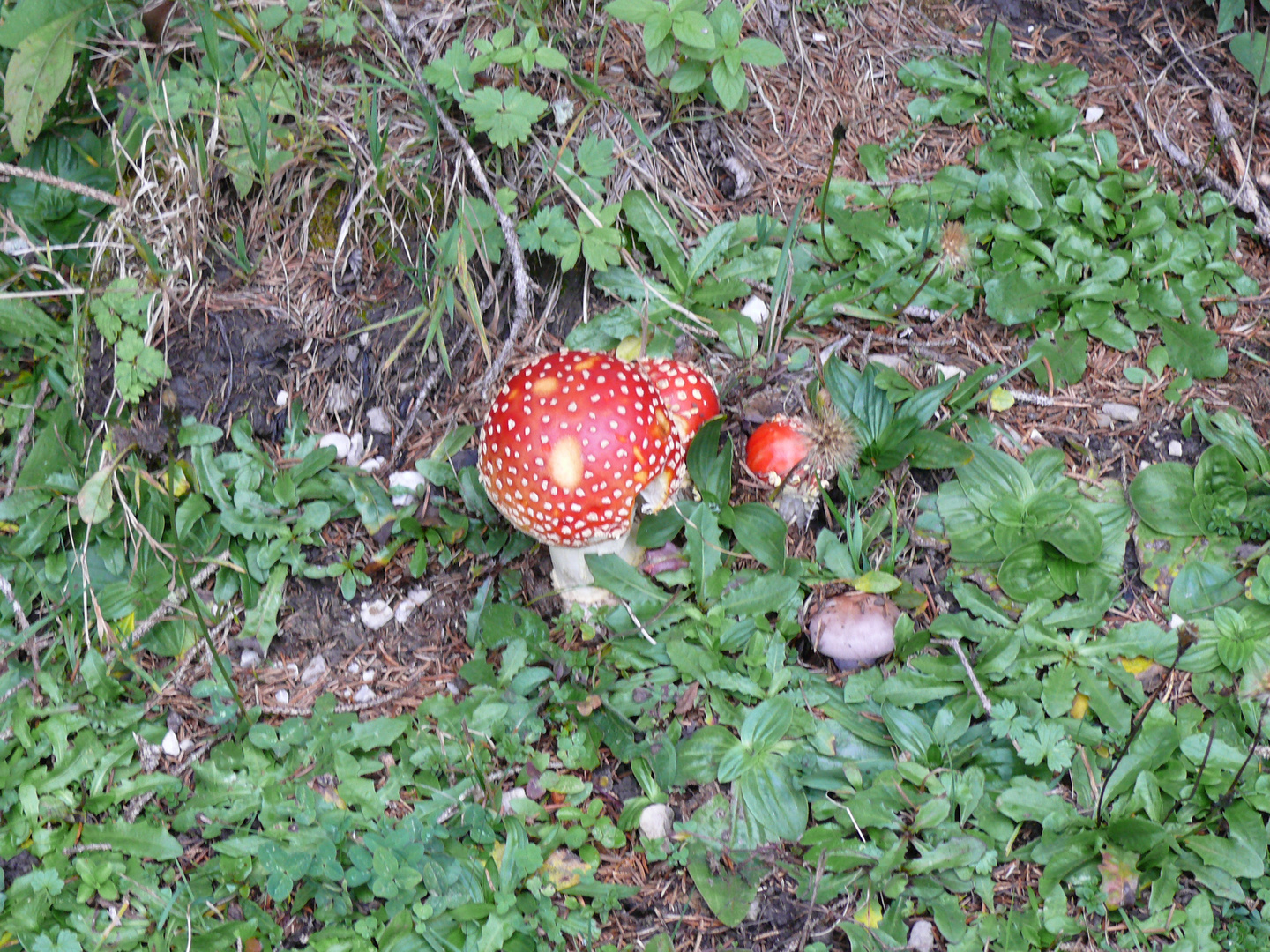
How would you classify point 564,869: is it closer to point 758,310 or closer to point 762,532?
point 762,532

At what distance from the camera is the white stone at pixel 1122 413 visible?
10.8 feet

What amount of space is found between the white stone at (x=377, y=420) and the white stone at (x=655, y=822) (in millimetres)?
1728

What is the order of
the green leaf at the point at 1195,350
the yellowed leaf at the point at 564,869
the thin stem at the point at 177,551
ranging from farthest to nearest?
the green leaf at the point at 1195,350 < the thin stem at the point at 177,551 < the yellowed leaf at the point at 564,869

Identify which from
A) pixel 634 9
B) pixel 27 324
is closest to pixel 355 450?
pixel 27 324

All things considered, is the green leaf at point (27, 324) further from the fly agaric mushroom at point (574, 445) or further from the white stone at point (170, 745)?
the fly agaric mushroom at point (574, 445)

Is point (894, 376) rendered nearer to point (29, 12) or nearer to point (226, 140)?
point (226, 140)

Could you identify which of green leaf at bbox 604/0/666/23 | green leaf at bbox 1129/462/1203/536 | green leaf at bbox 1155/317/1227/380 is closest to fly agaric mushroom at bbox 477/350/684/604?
green leaf at bbox 604/0/666/23

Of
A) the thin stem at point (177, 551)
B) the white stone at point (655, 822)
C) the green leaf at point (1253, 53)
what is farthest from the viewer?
the green leaf at point (1253, 53)

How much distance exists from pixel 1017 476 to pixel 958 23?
2.19 metres

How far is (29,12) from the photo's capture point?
10.8 feet

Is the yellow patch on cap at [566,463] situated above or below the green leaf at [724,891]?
above

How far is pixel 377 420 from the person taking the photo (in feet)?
11.4

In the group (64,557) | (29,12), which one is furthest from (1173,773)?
(29,12)

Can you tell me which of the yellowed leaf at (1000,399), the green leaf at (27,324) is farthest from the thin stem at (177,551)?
the yellowed leaf at (1000,399)
